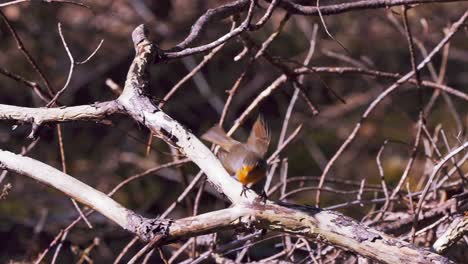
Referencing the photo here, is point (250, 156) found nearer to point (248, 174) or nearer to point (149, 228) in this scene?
point (248, 174)

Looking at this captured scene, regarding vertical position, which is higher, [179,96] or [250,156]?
[179,96]

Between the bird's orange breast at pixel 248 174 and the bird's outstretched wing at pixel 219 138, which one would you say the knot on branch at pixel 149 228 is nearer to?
the bird's orange breast at pixel 248 174

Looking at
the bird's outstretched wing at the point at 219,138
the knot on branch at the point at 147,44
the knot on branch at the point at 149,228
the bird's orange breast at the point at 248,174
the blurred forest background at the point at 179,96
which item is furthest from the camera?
the blurred forest background at the point at 179,96

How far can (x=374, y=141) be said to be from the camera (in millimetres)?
4723

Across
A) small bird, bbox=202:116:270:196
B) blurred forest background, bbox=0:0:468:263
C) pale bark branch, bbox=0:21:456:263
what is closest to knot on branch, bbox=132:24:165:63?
pale bark branch, bbox=0:21:456:263

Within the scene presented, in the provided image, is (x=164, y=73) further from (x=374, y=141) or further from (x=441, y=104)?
(x=441, y=104)

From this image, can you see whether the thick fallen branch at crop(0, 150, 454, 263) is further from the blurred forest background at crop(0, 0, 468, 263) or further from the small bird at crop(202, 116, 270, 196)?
the blurred forest background at crop(0, 0, 468, 263)

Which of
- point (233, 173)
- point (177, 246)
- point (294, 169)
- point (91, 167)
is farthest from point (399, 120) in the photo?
point (233, 173)

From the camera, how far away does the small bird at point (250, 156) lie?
1779mm

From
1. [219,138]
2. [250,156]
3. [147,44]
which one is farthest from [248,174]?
[147,44]

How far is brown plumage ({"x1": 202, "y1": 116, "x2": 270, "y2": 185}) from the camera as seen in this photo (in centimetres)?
178

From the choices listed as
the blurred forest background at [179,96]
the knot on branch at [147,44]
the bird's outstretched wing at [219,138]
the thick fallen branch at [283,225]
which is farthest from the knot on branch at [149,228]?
the blurred forest background at [179,96]

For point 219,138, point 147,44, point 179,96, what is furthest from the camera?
point 179,96

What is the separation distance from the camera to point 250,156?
180 centimetres
